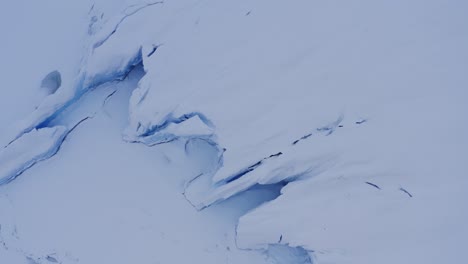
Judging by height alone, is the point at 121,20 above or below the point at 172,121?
above

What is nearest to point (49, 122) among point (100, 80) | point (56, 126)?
point (56, 126)

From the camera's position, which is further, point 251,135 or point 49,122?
point 49,122

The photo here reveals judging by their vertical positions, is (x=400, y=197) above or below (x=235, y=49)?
below

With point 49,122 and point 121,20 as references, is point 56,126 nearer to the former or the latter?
point 49,122

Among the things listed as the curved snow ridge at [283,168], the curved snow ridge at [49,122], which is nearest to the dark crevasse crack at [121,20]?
the curved snow ridge at [49,122]

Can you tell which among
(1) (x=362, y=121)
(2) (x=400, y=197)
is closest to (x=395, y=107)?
(1) (x=362, y=121)

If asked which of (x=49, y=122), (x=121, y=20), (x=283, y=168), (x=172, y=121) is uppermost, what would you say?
(x=121, y=20)

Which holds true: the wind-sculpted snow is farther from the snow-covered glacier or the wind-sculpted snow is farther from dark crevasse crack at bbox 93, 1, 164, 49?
dark crevasse crack at bbox 93, 1, 164, 49

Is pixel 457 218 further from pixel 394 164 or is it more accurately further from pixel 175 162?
pixel 175 162

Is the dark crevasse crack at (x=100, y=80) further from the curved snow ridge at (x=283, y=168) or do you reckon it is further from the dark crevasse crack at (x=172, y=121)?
the curved snow ridge at (x=283, y=168)
